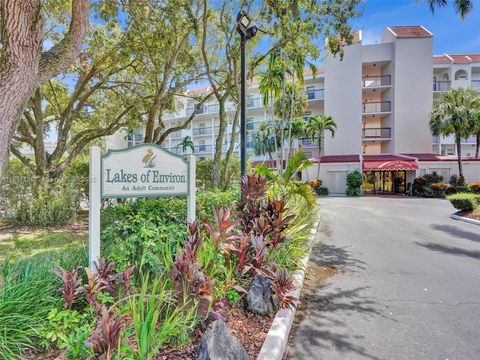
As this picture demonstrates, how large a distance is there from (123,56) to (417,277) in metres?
11.9

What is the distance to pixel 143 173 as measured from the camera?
4043 mm

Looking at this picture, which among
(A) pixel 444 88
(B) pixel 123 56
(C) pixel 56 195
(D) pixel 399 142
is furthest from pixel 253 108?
(C) pixel 56 195

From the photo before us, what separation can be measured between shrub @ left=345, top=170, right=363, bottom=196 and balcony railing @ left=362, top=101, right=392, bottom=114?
8.48m

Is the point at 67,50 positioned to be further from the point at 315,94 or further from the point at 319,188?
the point at 315,94

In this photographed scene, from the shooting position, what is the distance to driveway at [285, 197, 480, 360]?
3.42m

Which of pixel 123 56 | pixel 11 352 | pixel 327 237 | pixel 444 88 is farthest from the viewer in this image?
pixel 444 88

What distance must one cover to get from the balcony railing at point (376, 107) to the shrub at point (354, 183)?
8485 millimetres

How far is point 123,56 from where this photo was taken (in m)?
11.6

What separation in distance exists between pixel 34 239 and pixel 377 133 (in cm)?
Answer: 3249

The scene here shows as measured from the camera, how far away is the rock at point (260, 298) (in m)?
3.84

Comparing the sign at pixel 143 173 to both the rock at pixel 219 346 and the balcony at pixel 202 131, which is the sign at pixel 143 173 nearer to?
A: the rock at pixel 219 346

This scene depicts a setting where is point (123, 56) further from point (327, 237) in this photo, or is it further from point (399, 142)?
point (399, 142)

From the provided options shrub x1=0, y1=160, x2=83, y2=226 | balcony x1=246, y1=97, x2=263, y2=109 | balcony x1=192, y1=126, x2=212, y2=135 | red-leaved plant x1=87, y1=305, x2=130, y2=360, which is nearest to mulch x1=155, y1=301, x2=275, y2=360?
red-leaved plant x1=87, y1=305, x2=130, y2=360

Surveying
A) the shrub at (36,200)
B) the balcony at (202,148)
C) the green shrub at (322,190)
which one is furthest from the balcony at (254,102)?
the shrub at (36,200)
